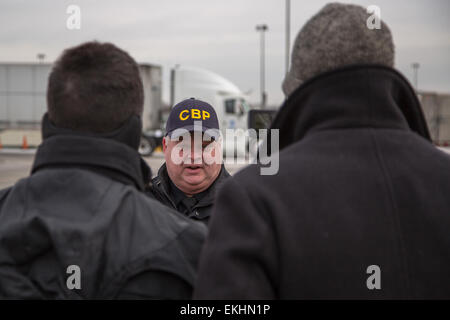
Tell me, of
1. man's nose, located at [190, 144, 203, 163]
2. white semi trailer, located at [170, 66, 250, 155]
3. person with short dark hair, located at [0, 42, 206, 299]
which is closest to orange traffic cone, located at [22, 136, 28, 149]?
white semi trailer, located at [170, 66, 250, 155]

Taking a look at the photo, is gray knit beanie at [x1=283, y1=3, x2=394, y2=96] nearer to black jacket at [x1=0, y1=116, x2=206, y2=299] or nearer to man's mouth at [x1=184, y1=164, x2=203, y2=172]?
black jacket at [x1=0, y1=116, x2=206, y2=299]

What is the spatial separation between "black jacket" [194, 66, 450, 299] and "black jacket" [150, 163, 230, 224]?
82.1 inches

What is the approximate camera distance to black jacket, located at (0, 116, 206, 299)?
1655 mm

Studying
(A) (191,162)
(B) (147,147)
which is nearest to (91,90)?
(A) (191,162)

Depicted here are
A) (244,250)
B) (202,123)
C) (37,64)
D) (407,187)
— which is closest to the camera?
(244,250)

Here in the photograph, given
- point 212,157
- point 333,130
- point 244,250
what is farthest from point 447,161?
point 212,157

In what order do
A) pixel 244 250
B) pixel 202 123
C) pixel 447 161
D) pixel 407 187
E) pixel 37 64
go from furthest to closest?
pixel 37 64
pixel 202 123
pixel 447 161
pixel 407 187
pixel 244 250

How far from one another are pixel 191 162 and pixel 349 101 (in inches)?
87.2

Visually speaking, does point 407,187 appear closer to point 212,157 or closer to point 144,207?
point 144,207

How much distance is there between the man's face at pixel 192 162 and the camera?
381 cm

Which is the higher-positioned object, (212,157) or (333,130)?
(333,130)
